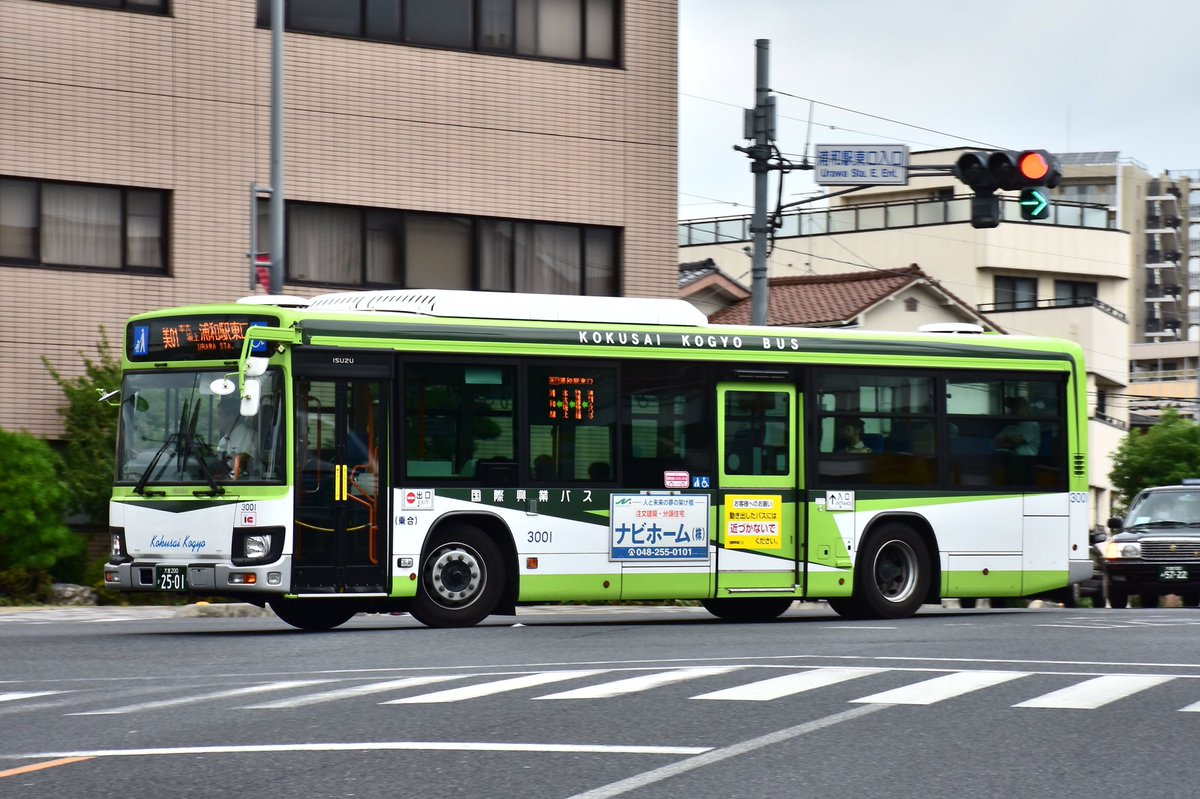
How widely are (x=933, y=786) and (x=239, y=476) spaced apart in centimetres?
980

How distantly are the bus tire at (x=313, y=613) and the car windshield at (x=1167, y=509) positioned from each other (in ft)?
44.0

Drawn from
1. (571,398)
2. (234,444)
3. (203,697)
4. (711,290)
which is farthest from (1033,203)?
(711,290)

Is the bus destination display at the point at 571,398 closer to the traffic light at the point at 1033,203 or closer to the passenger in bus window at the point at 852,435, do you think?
the passenger in bus window at the point at 852,435

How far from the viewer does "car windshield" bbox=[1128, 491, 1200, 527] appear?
27109mm

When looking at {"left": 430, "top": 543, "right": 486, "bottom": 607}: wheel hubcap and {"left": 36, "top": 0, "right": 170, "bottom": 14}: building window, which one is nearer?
{"left": 430, "top": 543, "right": 486, "bottom": 607}: wheel hubcap

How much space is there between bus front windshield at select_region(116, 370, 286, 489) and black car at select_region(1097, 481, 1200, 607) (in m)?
14.0

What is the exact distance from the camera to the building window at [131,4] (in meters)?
27.0

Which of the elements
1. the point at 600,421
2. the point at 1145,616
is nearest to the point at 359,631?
the point at 600,421

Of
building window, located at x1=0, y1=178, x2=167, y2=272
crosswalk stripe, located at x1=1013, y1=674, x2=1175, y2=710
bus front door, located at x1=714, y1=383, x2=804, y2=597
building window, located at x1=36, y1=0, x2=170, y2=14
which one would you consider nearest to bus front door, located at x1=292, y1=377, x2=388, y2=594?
bus front door, located at x1=714, y1=383, x2=804, y2=597

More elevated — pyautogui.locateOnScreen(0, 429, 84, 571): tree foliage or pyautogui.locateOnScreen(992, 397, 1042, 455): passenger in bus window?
pyautogui.locateOnScreen(992, 397, 1042, 455): passenger in bus window

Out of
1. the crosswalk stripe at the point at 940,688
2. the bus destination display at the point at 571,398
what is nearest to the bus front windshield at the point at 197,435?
the bus destination display at the point at 571,398

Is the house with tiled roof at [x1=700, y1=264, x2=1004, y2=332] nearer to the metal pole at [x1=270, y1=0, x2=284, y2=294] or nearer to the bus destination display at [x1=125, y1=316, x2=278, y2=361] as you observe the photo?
the metal pole at [x1=270, y1=0, x2=284, y2=294]

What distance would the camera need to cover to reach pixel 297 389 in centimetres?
1670

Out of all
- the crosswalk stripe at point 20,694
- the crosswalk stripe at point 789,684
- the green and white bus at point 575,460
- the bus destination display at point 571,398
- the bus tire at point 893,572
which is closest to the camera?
the crosswalk stripe at point 789,684
